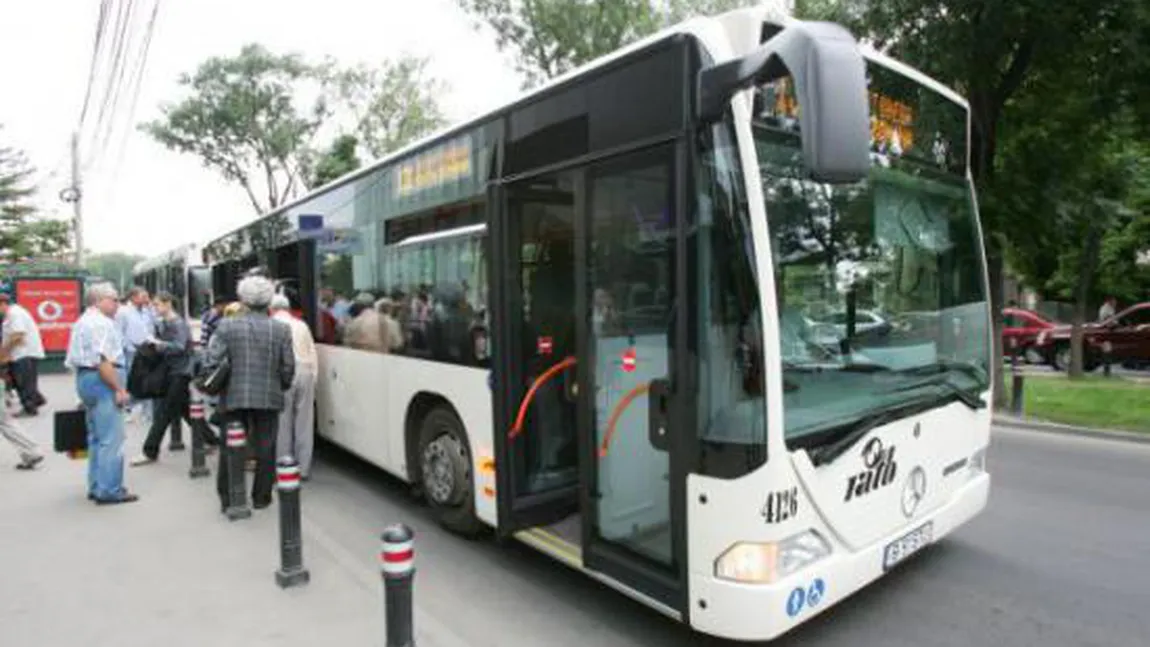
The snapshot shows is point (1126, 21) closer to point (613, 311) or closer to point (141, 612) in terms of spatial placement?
point (613, 311)

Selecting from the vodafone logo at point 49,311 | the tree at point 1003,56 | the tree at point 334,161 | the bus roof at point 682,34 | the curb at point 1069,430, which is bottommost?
the curb at point 1069,430

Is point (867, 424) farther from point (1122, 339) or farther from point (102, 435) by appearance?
point (1122, 339)

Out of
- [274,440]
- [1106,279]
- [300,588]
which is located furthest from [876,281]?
[1106,279]

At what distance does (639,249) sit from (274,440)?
173 inches

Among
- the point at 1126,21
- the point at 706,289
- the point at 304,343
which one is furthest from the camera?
the point at 1126,21

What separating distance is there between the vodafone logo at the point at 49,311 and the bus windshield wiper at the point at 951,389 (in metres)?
19.4

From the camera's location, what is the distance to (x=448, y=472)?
5.53m

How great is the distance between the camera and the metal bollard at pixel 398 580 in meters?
3.05

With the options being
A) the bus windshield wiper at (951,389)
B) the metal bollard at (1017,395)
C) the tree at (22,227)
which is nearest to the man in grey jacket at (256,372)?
the bus windshield wiper at (951,389)

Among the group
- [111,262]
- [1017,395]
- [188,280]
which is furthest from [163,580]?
[111,262]

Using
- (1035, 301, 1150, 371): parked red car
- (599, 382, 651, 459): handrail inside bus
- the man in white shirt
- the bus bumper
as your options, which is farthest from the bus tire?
(1035, 301, 1150, 371): parked red car

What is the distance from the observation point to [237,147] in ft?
102

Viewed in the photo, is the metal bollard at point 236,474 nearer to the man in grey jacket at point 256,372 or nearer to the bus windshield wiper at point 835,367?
the man in grey jacket at point 256,372

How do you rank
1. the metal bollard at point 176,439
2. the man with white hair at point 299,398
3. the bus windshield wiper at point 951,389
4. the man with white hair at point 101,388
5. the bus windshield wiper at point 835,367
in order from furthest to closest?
the metal bollard at point 176,439, the man with white hair at point 299,398, the man with white hair at point 101,388, the bus windshield wiper at point 951,389, the bus windshield wiper at point 835,367
